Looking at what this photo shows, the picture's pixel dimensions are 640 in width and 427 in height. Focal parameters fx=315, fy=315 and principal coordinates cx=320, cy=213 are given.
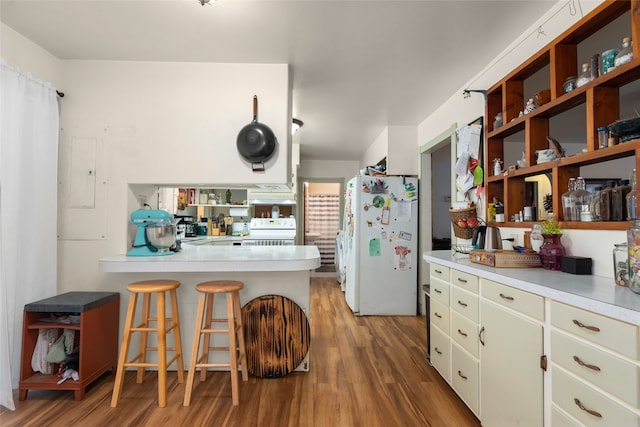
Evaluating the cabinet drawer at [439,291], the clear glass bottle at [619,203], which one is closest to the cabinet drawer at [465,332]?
the cabinet drawer at [439,291]

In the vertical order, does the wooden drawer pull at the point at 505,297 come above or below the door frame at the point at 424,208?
below

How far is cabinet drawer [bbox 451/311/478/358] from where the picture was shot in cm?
178

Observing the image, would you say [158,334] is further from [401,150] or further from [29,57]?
[401,150]

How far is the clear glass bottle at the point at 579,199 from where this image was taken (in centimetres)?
166

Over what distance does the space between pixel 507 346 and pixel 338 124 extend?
3.28 m

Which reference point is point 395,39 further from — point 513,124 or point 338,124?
point 338,124

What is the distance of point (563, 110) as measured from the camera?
1.87m

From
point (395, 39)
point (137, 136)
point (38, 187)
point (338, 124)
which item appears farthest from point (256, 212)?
point (395, 39)

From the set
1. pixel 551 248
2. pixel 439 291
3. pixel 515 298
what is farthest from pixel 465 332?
pixel 551 248

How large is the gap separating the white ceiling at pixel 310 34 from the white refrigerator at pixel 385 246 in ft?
4.02

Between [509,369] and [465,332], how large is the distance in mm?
399

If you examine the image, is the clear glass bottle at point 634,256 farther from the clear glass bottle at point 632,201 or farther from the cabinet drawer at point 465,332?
the cabinet drawer at point 465,332

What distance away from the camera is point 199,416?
184 cm

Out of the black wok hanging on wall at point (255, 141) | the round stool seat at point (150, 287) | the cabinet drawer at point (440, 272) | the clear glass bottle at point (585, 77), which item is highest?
the clear glass bottle at point (585, 77)
